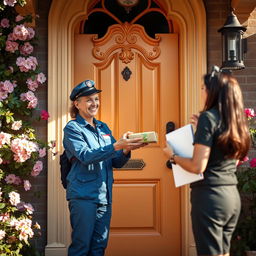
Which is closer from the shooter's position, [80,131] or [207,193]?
[207,193]

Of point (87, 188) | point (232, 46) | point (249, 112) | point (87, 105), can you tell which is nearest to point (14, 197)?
point (87, 188)

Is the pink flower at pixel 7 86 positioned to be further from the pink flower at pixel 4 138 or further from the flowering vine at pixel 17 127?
the pink flower at pixel 4 138

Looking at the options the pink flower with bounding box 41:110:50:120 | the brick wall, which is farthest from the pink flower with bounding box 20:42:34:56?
the brick wall

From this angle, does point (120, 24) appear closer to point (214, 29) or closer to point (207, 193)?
point (214, 29)

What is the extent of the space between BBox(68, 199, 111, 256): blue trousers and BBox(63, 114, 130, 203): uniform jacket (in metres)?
0.07

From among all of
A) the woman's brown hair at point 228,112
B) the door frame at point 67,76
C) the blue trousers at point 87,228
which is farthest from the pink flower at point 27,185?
the woman's brown hair at point 228,112

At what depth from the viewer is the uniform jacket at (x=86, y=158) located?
3520mm

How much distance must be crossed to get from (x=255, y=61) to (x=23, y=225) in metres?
2.70

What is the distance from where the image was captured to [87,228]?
358 centimetres

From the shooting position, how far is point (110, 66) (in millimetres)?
5129

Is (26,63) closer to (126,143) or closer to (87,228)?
(126,143)

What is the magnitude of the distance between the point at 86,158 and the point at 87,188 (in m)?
0.24

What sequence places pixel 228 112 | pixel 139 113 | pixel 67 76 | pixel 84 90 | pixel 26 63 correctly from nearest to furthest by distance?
pixel 228 112 < pixel 84 90 < pixel 26 63 < pixel 67 76 < pixel 139 113

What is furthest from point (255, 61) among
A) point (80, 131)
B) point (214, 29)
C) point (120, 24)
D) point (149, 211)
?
point (80, 131)
